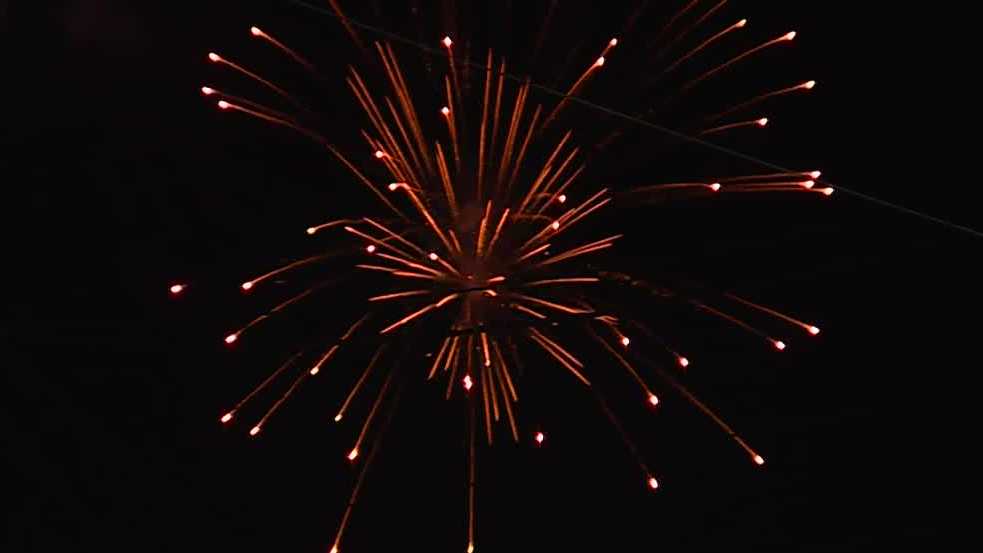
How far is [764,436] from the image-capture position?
3.93 meters

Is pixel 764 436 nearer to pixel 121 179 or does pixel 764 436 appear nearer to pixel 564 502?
pixel 564 502

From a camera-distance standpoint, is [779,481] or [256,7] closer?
[256,7]

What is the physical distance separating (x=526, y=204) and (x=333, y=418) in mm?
1045

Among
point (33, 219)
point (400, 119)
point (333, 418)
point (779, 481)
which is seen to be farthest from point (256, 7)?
point (779, 481)

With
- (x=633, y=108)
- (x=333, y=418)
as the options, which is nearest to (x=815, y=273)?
(x=633, y=108)

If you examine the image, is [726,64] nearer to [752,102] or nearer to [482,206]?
[752,102]

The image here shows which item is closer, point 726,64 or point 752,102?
point 726,64

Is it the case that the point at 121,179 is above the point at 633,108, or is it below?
above

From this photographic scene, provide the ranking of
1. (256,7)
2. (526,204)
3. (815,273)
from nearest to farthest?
1. (526,204)
2. (256,7)
3. (815,273)

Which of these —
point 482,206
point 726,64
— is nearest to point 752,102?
point 726,64

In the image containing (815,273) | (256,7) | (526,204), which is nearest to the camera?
(526,204)

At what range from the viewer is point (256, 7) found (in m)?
3.57

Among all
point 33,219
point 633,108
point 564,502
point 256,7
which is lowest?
point 564,502

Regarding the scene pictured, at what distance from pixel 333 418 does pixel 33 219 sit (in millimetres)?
1048
